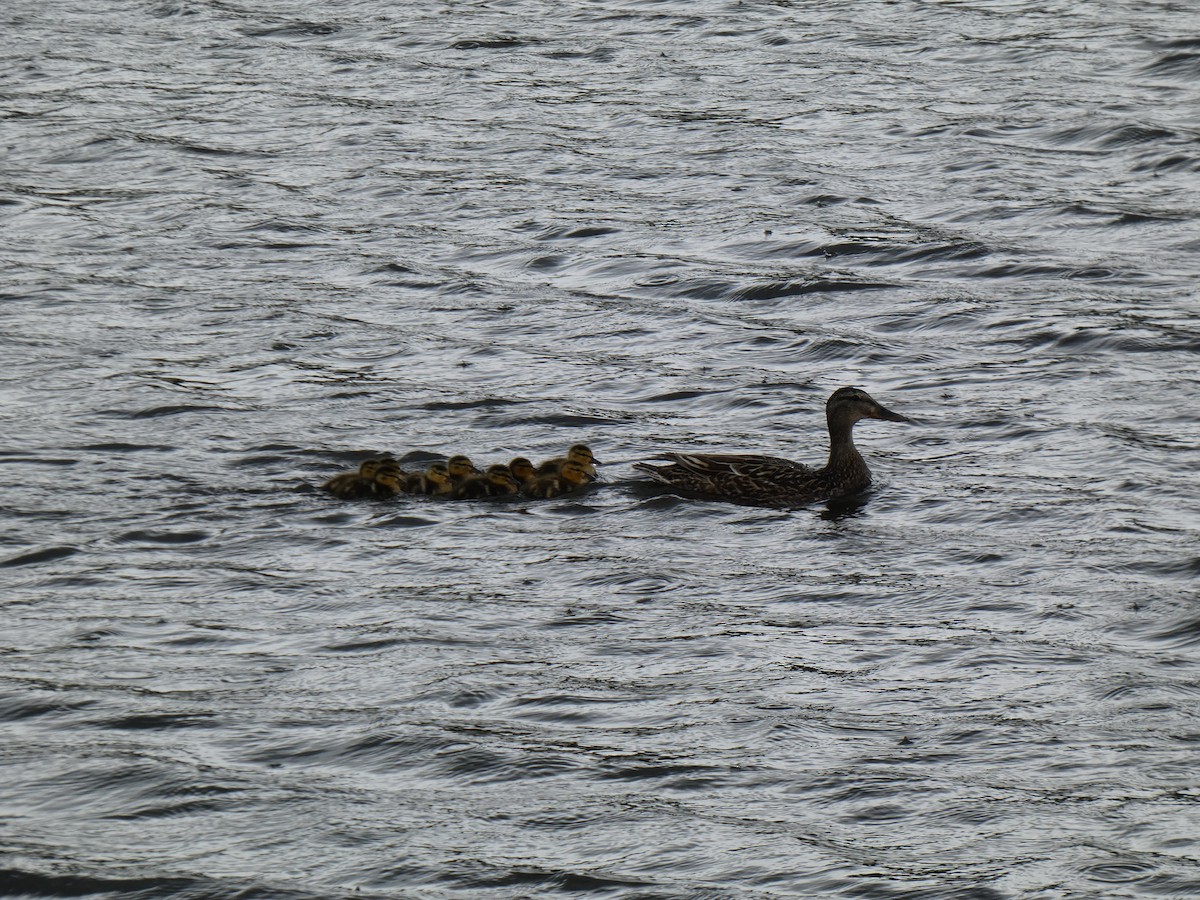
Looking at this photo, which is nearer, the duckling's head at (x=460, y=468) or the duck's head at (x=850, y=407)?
the duckling's head at (x=460, y=468)

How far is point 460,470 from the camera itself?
410 inches

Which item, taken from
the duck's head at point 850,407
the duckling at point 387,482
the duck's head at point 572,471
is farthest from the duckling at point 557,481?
the duck's head at point 850,407

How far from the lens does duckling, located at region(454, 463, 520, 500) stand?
10344 mm

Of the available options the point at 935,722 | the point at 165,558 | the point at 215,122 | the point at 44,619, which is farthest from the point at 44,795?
the point at 215,122

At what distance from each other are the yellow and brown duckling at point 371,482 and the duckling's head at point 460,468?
0.25 meters

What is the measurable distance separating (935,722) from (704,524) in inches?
106

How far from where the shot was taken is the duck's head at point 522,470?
10.4 m

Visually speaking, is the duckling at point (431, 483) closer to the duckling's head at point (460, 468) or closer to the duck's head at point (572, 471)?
the duckling's head at point (460, 468)

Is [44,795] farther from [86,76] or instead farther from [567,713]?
[86,76]

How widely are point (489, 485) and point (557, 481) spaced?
1.12 ft

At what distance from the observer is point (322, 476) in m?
10.8

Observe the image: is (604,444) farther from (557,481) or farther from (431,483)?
(431,483)

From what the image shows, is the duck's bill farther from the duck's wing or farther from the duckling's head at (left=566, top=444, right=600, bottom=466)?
the duckling's head at (left=566, top=444, right=600, bottom=466)

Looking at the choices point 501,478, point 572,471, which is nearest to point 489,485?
point 501,478
